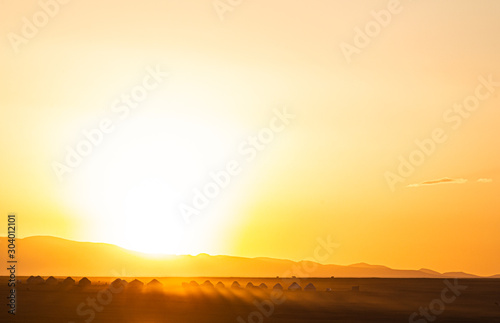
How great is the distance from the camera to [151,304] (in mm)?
66000

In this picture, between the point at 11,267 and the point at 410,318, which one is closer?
the point at 11,267

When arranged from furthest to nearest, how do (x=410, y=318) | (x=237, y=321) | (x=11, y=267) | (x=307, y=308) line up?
(x=307, y=308), (x=410, y=318), (x=237, y=321), (x=11, y=267)

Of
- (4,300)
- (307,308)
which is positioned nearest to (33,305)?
(4,300)

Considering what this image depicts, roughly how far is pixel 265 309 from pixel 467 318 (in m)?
19.2

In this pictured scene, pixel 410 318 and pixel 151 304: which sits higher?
pixel 151 304

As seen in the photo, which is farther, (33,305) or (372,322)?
(33,305)

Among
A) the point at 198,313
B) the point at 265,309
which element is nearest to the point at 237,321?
the point at 198,313

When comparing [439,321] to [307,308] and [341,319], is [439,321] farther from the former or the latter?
[307,308]

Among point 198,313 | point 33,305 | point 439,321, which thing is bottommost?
point 439,321

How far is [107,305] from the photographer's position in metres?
63.8

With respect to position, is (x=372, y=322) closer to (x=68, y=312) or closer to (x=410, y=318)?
(x=410, y=318)

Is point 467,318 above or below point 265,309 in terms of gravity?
below

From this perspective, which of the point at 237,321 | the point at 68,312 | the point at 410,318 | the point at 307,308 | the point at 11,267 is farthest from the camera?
the point at 307,308

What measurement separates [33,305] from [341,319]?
28.8 metres
